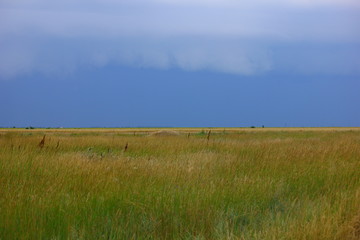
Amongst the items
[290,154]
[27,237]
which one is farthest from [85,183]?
[290,154]

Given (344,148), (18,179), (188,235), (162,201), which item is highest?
(344,148)

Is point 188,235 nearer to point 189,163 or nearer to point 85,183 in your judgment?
point 85,183

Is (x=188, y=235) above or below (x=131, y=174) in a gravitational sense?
below

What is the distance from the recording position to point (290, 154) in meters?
11.6

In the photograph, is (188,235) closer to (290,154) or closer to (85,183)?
(85,183)

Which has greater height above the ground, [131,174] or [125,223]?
[131,174]

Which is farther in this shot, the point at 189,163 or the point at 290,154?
the point at 290,154

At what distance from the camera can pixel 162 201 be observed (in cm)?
606

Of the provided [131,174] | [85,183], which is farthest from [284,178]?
[85,183]

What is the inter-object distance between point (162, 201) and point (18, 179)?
8.08ft

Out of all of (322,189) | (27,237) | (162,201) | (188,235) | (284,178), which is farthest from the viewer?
(284,178)

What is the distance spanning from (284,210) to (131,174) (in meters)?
2.76

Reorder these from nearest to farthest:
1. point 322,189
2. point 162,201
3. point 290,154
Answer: point 162,201, point 322,189, point 290,154

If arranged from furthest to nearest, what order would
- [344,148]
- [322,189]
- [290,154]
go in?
1. [344,148]
2. [290,154]
3. [322,189]
